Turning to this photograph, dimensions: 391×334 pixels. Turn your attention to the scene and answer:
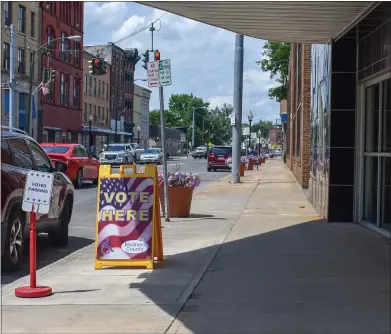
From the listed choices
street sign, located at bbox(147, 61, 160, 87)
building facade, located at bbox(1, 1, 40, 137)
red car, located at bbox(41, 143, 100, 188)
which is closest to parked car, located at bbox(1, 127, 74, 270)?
street sign, located at bbox(147, 61, 160, 87)

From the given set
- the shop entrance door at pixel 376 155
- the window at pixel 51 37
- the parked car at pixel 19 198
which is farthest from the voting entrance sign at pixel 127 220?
the window at pixel 51 37

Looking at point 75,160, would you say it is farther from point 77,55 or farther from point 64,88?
point 77,55

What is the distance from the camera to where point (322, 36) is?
11617 mm

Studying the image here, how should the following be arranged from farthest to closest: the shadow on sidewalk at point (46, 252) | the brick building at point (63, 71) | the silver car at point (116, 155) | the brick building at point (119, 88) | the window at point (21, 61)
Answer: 1. the brick building at point (119, 88)
2. the brick building at point (63, 71)
3. the window at point (21, 61)
4. the silver car at point (116, 155)
5. the shadow on sidewalk at point (46, 252)

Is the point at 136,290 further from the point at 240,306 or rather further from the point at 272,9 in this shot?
the point at 272,9

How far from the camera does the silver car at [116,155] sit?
43.3m

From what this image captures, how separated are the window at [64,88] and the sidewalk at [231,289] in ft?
158

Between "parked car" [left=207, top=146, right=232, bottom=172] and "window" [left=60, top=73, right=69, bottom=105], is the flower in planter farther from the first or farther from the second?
"window" [left=60, top=73, right=69, bottom=105]

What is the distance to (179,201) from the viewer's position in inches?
557

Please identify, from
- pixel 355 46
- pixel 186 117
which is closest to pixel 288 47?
pixel 355 46

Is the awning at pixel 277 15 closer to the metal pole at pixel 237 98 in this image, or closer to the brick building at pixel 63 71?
the metal pole at pixel 237 98

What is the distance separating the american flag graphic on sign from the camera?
27.6 ft

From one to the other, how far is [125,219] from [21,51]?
4175 centimetres

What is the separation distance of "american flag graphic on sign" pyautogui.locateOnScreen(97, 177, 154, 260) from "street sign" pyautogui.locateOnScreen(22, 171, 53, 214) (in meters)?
1.48
